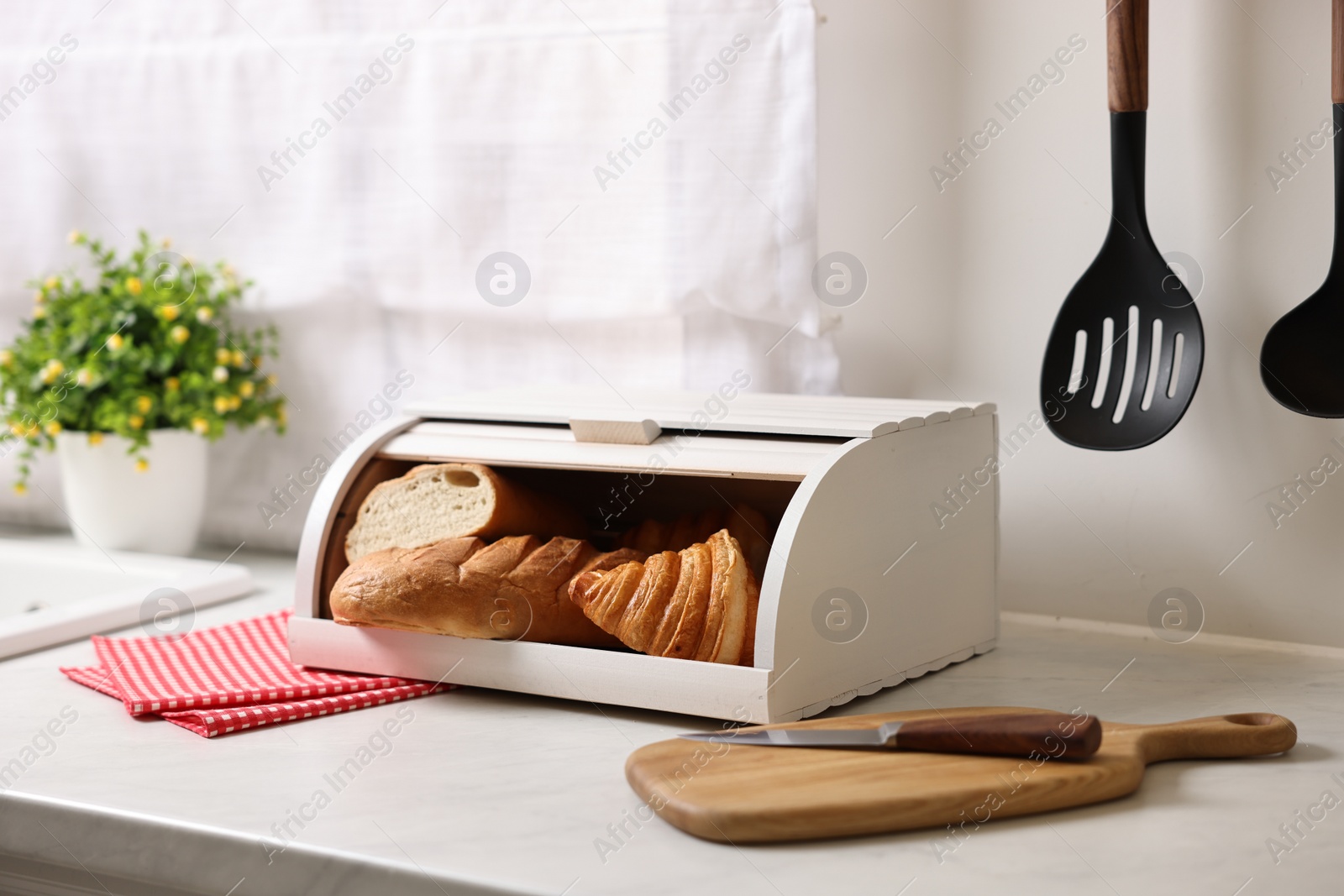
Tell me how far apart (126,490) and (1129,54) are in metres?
1.10

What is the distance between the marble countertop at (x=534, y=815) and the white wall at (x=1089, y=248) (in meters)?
0.16

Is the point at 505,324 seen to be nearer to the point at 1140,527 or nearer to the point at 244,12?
the point at 244,12

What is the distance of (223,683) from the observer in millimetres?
936

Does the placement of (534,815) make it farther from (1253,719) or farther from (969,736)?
(1253,719)

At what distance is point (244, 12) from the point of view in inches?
57.1

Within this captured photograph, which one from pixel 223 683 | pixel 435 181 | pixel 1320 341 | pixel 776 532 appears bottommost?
pixel 223 683

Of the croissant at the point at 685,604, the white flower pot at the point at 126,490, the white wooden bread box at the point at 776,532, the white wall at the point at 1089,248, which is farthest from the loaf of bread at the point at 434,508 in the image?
the white flower pot at the point at 126,490

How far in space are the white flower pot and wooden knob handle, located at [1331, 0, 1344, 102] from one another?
1.17m

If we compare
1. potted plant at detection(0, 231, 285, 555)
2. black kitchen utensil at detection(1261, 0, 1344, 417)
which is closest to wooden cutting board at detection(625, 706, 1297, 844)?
black kitchen utensil at detection(1261, 0, 1344, 417)

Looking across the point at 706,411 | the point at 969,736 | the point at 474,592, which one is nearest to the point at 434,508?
the point at 474,592

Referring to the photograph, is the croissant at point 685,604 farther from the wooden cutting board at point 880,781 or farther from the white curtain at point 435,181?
the white curtain at point 435,181

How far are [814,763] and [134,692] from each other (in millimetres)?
498

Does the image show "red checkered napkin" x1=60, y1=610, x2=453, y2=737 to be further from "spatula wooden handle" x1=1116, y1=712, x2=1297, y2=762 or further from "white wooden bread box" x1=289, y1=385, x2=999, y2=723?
"spatula wooden handle" x1=1116, y1=712, x2=1297, y2=762

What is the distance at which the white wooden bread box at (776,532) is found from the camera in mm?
820
